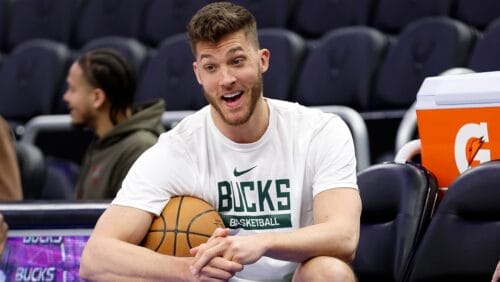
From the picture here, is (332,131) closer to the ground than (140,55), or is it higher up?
higher up

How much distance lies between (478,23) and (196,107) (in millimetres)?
1864

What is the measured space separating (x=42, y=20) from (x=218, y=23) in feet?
16.5

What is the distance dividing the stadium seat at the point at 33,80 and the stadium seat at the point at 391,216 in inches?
161

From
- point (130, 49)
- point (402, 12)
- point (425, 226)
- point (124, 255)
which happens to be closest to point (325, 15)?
point (402, 12)

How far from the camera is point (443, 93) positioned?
3.89 metres

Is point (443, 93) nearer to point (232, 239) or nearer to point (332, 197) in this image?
point (332, 197)

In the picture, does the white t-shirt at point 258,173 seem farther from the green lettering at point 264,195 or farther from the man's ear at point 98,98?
the man's ear at point 98,98

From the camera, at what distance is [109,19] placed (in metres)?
7.98

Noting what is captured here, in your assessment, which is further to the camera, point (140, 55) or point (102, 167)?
point (140, 55)

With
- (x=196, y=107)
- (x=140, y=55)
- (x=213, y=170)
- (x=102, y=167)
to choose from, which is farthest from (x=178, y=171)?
(x=140, y=55)

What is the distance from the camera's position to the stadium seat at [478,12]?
6.37 m

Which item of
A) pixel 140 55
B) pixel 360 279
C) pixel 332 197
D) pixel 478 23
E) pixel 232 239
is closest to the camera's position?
pixel 232 239

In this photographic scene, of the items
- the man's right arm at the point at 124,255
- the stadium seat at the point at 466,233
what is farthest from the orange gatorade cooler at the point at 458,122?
the man's right arm at the point at 124,255

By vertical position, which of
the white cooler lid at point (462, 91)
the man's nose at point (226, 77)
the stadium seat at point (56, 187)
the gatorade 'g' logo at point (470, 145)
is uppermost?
the man's nose at point (226, 77)
